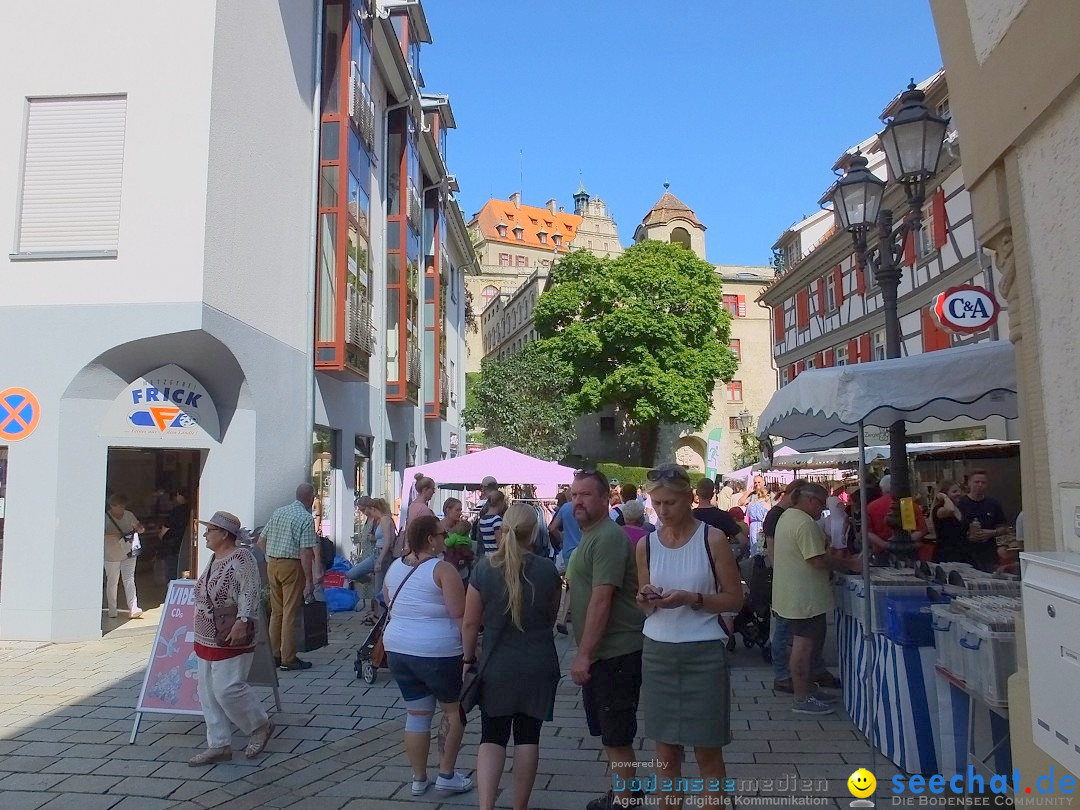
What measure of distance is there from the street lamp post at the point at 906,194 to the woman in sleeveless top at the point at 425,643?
4365mm

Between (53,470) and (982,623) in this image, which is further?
(53,470)

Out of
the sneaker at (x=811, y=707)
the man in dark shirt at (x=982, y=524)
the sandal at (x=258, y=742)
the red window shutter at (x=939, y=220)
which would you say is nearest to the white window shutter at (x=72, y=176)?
the sandal at (x=258, y=742)

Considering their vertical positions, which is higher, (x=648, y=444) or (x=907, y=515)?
(x=648, y=444)

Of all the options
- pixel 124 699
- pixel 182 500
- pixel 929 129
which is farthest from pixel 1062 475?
pixel 182 500

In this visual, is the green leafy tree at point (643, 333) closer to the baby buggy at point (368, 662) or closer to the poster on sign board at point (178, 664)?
the baby buggy at point (368, 662)

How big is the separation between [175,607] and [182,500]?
754 cm

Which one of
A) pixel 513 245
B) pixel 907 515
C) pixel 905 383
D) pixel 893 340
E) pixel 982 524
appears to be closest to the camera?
pixel 905 383

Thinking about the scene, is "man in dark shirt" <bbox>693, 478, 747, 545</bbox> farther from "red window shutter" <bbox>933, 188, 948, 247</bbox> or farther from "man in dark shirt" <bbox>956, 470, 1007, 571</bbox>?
"red window shutter" <bbox>933, 188, 948, 247</bbox>

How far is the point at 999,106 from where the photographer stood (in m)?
4.06

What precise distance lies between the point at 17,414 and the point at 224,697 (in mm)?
6659

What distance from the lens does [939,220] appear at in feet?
73.9

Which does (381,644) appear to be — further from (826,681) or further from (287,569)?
(826,681)

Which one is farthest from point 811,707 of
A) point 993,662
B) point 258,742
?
point 258,742

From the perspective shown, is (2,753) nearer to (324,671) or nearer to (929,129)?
(324,671)
